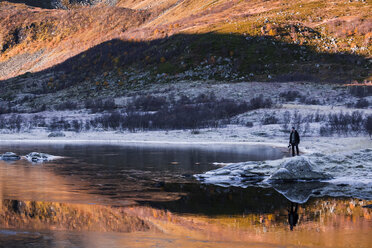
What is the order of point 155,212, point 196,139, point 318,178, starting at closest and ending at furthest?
point 155,212
point 318,178
point 196,139

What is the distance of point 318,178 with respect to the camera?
16.8 meters

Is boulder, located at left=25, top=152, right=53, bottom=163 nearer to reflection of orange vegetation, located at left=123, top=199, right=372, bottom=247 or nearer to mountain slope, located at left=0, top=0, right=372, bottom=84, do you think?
reflection of orange vegetation, located at left=123, top=199, right=372, bottom=247

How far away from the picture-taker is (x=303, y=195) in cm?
1449

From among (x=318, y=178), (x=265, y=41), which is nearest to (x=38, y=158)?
(x=318, y=178)

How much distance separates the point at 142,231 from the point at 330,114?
95.8 ft

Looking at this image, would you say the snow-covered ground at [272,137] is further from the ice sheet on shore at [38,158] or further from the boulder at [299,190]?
the ice sheet on shore at [38,158]

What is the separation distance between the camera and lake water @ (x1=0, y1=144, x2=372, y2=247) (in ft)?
32.5

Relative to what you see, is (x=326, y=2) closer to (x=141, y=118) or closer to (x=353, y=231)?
(x=141, y=118)

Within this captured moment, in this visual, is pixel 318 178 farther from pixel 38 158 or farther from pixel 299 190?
pixel 38 158

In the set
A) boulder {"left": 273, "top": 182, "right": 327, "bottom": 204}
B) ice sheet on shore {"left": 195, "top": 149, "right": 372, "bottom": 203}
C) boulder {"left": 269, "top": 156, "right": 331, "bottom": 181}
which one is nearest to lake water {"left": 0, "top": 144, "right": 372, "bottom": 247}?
boulder {"left": 273, "top": 182, "right": 327, "bottom": 204}

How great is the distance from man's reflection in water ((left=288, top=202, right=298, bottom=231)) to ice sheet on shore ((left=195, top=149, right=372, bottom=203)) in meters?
0.76

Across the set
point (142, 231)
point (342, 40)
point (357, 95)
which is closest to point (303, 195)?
point (142, 231)

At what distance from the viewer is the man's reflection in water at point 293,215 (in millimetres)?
11288

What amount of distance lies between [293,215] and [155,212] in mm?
3171
